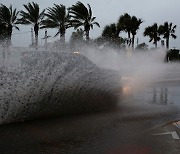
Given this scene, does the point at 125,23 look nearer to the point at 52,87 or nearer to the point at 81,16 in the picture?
the point at 81,16

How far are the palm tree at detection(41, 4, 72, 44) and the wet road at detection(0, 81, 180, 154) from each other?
3108 centimetres

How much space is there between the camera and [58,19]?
41000 millimetres

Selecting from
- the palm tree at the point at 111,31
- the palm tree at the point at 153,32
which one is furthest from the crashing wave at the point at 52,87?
the palm tree at the point at 153,32

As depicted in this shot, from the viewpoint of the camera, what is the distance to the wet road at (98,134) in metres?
6.45

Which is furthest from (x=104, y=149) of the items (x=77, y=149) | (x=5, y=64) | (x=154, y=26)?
(x=154, y=26)

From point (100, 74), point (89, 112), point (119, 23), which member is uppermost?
point (119, 23)

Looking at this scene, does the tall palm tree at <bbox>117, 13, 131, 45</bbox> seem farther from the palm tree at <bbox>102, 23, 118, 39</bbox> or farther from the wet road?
the wet road

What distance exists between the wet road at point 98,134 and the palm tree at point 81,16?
3035 centimetres

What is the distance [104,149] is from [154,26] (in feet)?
236

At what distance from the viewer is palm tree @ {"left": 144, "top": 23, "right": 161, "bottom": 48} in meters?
76.2

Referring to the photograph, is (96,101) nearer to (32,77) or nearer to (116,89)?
(116,89)

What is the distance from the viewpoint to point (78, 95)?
10.9m

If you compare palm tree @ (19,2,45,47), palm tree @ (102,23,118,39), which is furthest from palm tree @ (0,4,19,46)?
palm tree @ (102,23,118,39)

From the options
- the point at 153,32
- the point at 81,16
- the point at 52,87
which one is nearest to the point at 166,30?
the point at 153,32
